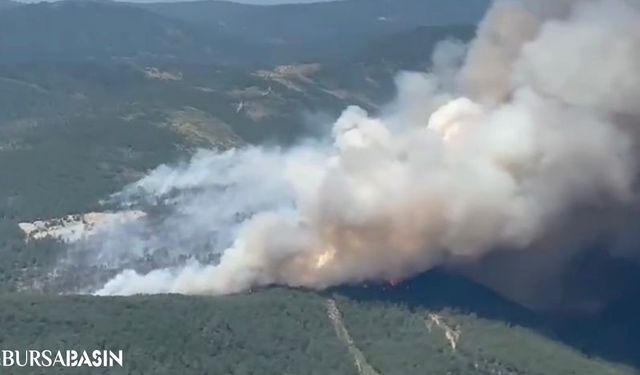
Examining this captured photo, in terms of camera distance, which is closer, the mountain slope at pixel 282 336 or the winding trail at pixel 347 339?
the mountain slope at pixel 282 336

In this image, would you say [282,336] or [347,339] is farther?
[347,339]

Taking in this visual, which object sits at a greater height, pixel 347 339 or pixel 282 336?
pixel 282 336

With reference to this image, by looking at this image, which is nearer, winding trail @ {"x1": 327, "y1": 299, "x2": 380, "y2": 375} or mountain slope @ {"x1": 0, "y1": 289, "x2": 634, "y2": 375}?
mountain slope @ {"x1": 0, "y1": 289, "x2": 634, "y2": 375}

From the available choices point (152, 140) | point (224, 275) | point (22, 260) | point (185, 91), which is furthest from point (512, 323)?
point (185, 91)

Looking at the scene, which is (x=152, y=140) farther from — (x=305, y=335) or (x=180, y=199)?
(x=305, y=335)

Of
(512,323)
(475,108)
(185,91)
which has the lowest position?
(512,323)

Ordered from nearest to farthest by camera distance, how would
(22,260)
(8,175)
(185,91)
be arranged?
(22,260) → (8,175) → (185,91)

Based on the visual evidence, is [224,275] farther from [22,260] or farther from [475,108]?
[22,260]

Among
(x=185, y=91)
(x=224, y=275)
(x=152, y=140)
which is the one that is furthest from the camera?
(x=185, y=91)

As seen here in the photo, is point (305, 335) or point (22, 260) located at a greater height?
point (22, 260)

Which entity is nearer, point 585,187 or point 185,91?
point 585,187
